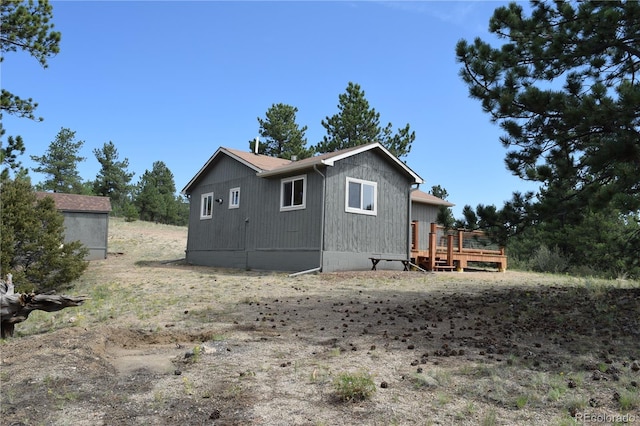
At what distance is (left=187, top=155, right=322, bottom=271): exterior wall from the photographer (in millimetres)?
14672

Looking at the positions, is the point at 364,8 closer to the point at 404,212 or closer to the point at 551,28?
the point at 551,28

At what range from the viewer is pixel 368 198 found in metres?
15.6

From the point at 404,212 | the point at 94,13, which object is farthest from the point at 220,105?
the point at 404,212

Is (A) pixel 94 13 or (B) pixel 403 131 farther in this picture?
(B) pixel 403 131

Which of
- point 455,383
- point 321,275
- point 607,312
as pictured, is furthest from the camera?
point 321,275

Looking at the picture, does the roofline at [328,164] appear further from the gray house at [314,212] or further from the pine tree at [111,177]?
the pine tree at [111,177]

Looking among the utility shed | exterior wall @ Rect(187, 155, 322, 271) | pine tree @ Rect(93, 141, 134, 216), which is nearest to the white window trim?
exterior wall @ Rect(187, 155, 322, 271)

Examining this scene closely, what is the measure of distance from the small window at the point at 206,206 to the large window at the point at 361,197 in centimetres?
717

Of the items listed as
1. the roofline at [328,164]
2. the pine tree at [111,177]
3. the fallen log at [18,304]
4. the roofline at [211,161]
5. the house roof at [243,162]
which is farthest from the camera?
the pine tree at [111,177]

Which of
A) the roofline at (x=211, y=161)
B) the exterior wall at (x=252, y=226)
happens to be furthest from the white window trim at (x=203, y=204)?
the roofline at (x=211, y=161)

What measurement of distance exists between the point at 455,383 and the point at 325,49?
1058 cm

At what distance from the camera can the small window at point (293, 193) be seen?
15125mm

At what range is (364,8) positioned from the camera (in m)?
9.91

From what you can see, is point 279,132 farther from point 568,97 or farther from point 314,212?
point 568,97
